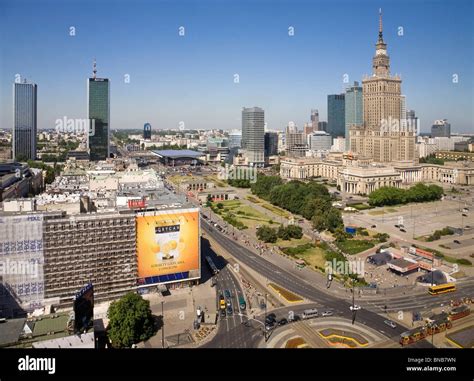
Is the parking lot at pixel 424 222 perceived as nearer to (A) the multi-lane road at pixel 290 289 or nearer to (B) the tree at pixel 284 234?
(B) the tree at pixel 284 234

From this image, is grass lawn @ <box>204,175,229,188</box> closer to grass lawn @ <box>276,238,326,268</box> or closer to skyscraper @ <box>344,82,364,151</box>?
grass lawn @ <box>276,238,326,268</box>

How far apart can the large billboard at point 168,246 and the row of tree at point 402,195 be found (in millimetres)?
18160

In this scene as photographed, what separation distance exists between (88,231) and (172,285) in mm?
3482

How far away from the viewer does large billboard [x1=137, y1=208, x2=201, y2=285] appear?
13250 mm

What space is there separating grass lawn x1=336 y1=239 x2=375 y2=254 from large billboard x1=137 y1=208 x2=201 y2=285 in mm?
7806

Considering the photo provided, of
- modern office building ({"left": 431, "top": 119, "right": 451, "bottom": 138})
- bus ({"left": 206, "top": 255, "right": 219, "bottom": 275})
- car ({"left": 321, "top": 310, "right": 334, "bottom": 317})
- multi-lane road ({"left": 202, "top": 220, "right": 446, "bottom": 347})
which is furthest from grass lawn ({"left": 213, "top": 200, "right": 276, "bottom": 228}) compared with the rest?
modern office building ({"left": 431, "top": 119, "right": 451, "bottom": 138})

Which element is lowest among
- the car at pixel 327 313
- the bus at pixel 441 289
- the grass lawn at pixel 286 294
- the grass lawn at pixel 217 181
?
the car at pixel 327 313

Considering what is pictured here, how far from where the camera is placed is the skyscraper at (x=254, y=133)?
167 feet

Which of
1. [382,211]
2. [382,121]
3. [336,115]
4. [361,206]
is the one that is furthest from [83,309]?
[336,115]

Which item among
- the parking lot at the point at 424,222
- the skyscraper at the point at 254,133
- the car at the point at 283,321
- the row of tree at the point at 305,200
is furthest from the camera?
the skyscraper at the point at 254,133

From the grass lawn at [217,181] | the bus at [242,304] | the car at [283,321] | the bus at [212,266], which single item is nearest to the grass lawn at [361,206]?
the grass lawn at [217,181]

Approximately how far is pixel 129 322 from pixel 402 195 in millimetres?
24116

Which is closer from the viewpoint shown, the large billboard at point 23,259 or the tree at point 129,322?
the tree at point 129,322
